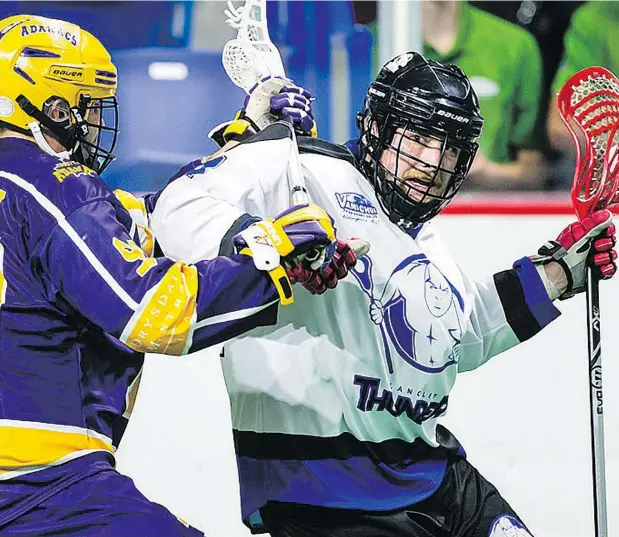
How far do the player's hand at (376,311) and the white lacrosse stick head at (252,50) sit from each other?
20.2 inches

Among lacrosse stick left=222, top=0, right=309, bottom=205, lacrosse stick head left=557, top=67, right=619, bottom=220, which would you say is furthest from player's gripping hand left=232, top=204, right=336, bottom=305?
lacrosse stick head left=557, top=67, right=619, bottom=220

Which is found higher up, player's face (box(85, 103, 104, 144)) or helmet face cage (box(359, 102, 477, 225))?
player's face (box(85, 103, 104, 144))

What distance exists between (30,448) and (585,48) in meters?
2.37

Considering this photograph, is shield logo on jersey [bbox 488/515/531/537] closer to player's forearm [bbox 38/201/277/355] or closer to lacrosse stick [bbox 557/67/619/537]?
lacrosse stick [bbox 557/67/619/537]

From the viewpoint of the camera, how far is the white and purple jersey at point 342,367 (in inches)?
78.5

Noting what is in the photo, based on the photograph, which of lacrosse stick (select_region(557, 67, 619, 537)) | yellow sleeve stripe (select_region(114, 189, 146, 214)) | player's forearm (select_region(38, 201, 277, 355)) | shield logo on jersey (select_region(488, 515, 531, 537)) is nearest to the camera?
player's forearm (select_region(38, 201, 277, 355))

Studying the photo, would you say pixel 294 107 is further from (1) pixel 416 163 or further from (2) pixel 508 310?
(2) pixel 508 310

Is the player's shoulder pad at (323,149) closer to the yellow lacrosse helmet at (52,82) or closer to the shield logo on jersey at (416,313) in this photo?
the shield logo on jersey at (416,313)

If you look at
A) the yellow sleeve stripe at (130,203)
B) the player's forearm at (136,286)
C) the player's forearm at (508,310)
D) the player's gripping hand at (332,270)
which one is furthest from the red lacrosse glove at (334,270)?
the player's forearm at (508,310)

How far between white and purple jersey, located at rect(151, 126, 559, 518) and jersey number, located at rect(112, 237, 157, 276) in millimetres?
309

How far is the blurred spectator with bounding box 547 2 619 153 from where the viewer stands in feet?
11.5

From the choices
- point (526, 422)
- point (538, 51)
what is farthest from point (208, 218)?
point (538, 51)

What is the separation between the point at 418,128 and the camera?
6.56 ft

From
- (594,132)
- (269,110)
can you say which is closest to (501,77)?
(594,132)
